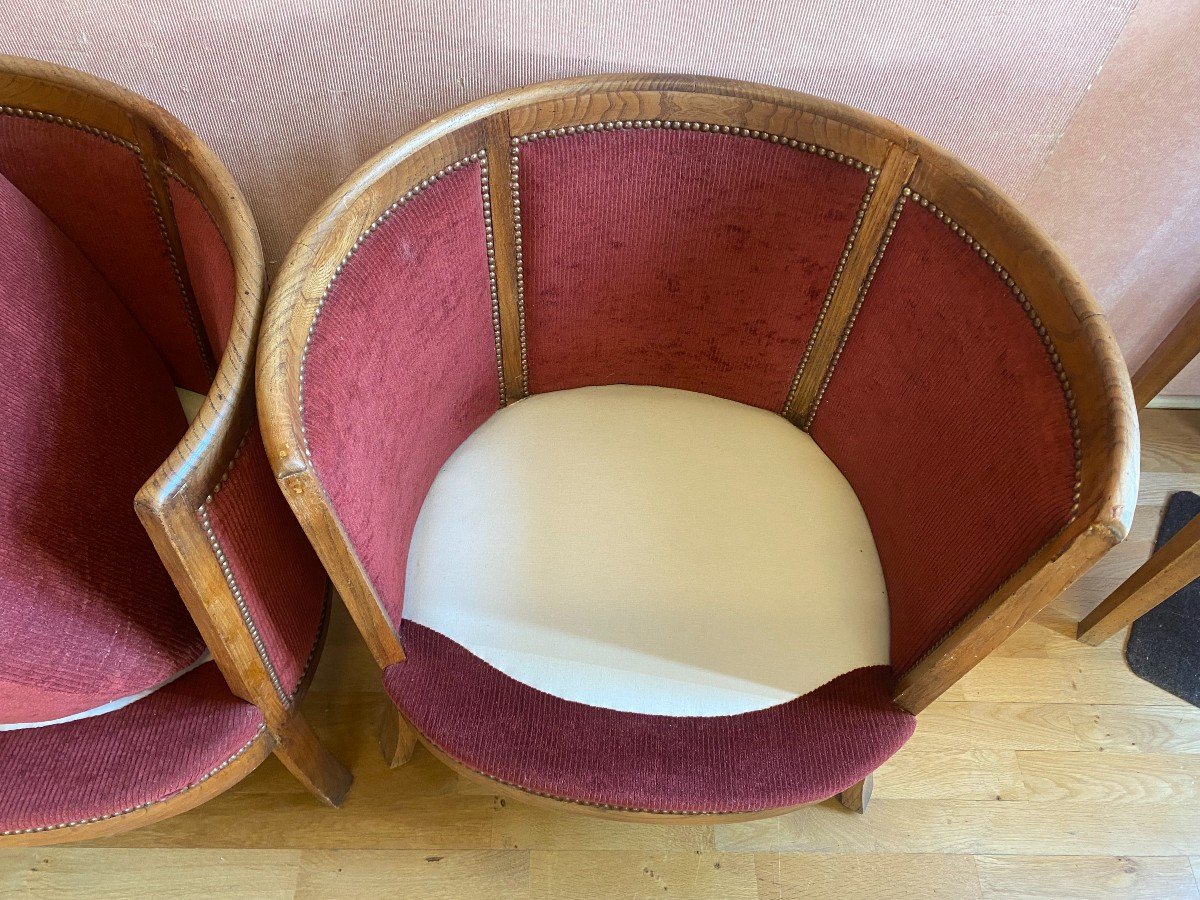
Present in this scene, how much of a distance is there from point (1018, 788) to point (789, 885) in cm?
33

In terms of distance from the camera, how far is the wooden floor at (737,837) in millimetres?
1006

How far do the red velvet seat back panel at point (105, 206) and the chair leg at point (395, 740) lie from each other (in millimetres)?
488

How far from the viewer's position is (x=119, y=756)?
2.41 ft

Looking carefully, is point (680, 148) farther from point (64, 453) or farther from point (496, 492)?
point (64, 453)

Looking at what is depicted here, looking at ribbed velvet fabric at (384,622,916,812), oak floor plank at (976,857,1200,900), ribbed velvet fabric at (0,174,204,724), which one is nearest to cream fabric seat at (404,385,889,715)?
ribbed velvet fabric at (384,622,916,812)

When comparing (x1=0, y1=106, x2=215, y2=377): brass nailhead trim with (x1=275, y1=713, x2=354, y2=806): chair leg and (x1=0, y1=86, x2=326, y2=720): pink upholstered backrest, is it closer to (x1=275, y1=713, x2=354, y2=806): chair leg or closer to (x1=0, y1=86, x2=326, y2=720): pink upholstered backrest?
(x1=0, y1=86, x2=326, y2=720): pink upholstered backrest

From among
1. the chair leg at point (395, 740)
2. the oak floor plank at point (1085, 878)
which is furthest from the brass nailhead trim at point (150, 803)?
the oak floor plank at point (1085, 878)

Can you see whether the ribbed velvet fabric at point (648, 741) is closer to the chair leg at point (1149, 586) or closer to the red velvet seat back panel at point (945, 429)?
the red velvet seat back panel at point (945, 429)

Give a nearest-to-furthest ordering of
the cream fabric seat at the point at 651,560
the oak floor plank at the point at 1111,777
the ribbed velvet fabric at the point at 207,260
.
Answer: the ribbed velvet fabric at the point at 207,260, the cream fabric seat at the point at 651,560, the oak floor plank at the point at 1111,777

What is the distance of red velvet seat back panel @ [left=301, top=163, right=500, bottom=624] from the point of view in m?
0.64

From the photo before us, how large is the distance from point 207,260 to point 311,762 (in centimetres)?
56

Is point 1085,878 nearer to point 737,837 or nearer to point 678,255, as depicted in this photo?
point 737,837

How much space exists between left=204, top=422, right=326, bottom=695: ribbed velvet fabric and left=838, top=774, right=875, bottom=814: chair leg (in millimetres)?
671

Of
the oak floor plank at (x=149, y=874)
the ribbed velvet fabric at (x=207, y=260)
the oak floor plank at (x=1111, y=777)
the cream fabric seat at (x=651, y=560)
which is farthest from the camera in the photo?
the oak floor plank at (x=1111, y=777)
